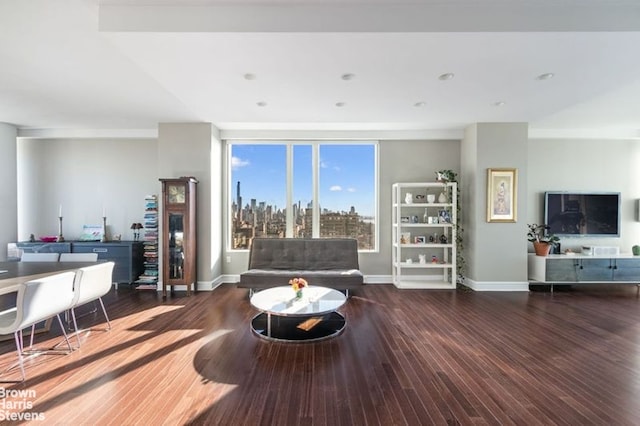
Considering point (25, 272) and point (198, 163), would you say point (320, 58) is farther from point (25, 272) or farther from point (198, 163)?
point (25, 272)

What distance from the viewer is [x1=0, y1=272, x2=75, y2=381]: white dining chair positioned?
213cm

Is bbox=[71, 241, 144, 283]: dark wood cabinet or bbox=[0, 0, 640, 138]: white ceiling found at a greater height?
bbox=[0, 0, 640, 138]: white ceiling

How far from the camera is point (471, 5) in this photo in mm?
2176

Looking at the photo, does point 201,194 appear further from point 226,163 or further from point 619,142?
point 619,142

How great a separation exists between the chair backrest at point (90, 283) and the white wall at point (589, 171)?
6.83 meters

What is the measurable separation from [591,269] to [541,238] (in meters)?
0.81

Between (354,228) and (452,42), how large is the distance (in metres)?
3.54

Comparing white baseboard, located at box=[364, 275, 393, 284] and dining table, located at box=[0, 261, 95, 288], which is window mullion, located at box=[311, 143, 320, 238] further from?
dining table, located at box=[0, 261, 95, 288]

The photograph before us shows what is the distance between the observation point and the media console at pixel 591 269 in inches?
178

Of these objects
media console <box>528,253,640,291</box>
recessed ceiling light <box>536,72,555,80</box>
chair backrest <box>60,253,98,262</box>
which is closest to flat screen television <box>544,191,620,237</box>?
media console <box>528,253,640,291</box>

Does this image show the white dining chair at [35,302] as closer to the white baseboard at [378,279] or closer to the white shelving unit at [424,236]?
the white baseboard at [378,279]

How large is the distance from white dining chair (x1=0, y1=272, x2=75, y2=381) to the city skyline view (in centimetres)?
313

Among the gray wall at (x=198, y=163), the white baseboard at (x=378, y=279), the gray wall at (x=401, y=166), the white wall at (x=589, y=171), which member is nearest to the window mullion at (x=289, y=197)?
the gray wall at (x=401, y=166)

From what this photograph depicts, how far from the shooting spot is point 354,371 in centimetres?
234
